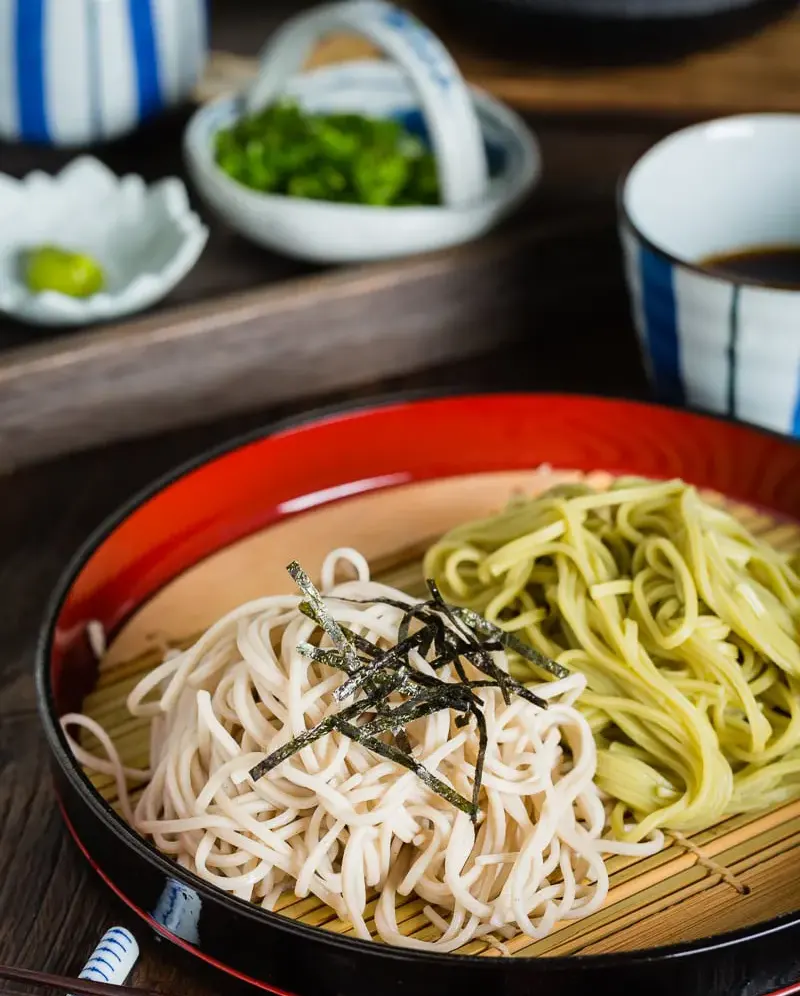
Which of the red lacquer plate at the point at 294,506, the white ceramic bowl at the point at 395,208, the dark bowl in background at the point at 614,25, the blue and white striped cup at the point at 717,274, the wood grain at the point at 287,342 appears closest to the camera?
the red lacquer plate at the point at 294,506

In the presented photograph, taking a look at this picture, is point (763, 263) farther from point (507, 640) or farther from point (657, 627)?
point (507, 640)

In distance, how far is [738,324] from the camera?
1514 millimetres

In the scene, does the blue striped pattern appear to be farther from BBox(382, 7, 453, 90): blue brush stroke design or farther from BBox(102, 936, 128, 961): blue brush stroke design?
BBox(102, 936, 128, 961): blue brush stroke design

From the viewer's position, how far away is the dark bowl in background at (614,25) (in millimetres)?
2361

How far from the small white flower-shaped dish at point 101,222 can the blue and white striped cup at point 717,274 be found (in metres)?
0.63

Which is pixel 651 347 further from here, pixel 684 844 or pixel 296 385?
pixel 684 844

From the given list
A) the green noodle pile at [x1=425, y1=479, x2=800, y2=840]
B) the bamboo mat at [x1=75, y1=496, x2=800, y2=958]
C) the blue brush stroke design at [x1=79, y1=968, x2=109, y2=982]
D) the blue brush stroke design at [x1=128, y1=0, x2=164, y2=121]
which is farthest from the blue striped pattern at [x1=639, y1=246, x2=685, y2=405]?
the blue brush stroke design at [x1=128, y1=0, x2=164, y2=121]

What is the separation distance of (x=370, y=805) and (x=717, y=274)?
757mm

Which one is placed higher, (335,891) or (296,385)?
(335,891)

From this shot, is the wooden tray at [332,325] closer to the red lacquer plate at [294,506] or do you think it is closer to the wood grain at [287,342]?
the wood grain at [287,342]

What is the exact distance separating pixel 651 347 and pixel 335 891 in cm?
87

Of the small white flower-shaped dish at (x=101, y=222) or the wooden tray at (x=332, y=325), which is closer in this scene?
the wooden tray at (x=332, y=325)

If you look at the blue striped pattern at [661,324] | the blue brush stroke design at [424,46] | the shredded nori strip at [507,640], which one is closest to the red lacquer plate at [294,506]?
the blue striped pattern at [661,324]

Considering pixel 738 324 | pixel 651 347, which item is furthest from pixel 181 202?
pixel 738 324
